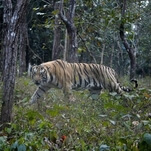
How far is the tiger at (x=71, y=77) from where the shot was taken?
7.72 metres

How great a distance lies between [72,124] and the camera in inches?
163

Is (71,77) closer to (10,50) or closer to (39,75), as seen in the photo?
(39,75)

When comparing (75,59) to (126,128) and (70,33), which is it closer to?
(70,33)

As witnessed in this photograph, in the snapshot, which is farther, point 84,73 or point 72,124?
point 84,73

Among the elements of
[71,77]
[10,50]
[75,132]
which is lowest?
[75,132]

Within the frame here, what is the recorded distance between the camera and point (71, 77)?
27.3ft

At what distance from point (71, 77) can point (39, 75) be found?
1.01 m

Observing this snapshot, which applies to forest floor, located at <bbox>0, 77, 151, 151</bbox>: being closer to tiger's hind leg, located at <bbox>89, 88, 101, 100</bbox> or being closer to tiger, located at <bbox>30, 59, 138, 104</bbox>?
tiger's hind leg, located at <bbox>89, 88, 101, 100</bbox>

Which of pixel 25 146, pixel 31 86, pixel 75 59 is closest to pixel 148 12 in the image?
pixel 75 59

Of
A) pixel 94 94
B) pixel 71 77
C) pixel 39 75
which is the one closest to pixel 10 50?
pixel 94 94

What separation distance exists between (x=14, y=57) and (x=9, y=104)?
59 centimetres

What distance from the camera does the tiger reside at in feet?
25.3

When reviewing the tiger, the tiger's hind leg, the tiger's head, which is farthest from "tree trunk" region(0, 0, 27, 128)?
the tiger's head

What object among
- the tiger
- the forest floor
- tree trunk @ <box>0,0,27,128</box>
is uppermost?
tree trunk @ <box>0,0,27,128</box>
